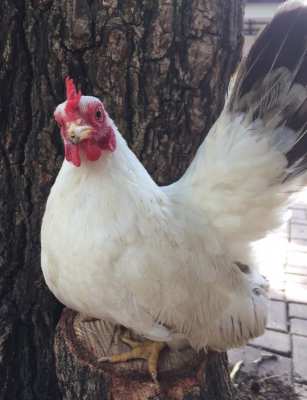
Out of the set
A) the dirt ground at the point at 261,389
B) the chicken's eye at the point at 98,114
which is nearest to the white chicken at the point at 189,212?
the chicken's eye at the point at 98,114

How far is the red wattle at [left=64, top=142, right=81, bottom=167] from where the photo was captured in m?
1.29

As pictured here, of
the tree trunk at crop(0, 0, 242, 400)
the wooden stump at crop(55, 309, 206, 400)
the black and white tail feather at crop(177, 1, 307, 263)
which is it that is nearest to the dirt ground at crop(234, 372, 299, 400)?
the tree trunk at crop(0, 0, 242, 400)

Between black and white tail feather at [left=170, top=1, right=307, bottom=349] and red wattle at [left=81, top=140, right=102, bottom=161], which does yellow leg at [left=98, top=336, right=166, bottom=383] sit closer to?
black and white tail feather at [left=170, top=1, right=307, bottom=349]

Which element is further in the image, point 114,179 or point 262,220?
point 262,220

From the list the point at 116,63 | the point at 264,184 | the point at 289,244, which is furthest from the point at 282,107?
the point at 289,244

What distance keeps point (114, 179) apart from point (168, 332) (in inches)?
20.5

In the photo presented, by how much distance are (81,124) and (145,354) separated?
793 millimetres

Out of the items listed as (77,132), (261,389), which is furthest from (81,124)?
(261,389)

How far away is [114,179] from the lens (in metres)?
1.40

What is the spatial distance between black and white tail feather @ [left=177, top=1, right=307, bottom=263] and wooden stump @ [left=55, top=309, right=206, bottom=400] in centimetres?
Result: 45

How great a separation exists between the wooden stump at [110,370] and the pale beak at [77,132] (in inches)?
28.4

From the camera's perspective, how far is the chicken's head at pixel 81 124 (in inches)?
49.6

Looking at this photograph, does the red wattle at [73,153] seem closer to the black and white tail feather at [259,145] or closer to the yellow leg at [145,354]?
the black and white tail feather at [259,145]

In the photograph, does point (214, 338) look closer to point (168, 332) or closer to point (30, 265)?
point (168, 332)
